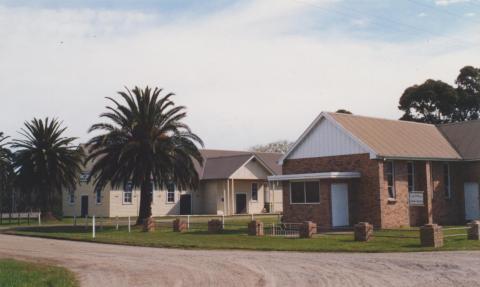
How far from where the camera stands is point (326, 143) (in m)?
33.8

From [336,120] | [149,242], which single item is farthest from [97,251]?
[336,120]

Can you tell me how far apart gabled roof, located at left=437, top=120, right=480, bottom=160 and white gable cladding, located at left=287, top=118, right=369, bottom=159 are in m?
8.60

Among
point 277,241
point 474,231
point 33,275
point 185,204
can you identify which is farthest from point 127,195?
point 33,275

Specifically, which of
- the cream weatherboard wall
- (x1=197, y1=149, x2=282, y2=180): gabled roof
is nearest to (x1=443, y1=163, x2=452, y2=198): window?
(x1=197, y1=149, x2=282, y2=180): gabled roof

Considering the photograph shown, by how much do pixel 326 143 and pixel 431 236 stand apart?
514 inches

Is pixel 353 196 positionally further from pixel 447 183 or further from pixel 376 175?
pixel 447 183

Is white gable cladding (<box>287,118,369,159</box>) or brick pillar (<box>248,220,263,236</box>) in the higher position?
white gable cladding (<box>287,118,369,159</box>)

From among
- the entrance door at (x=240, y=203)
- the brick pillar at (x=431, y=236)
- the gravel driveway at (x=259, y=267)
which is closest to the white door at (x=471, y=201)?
the brick pillar at (x=431, y=236)

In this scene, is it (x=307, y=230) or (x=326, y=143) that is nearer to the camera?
(x=307, y=230)

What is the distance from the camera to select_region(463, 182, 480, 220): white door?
1419 inches

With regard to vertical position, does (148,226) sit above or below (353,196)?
below

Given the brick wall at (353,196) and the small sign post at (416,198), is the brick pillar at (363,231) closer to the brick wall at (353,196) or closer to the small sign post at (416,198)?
the brick wall at (353,196)

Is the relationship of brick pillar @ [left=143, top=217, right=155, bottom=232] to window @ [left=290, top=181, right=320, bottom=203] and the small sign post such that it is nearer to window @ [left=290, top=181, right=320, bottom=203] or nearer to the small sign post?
window @ [left=290, top=181, right=320, bottom=203]

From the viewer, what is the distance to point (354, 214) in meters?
32.0
